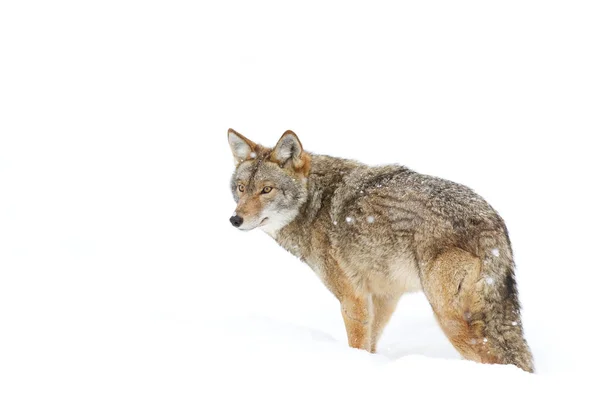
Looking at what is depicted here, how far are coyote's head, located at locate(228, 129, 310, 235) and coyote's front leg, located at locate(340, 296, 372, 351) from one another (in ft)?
3.51

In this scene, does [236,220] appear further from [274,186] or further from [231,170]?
[231,170]

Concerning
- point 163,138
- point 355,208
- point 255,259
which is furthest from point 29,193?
point 355,208

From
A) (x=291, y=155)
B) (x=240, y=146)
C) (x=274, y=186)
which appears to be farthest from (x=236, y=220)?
(x=240, y=146)

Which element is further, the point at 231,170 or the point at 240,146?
the point at 231,170

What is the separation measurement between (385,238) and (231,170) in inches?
401

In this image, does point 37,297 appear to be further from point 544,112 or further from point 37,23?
point 37,23

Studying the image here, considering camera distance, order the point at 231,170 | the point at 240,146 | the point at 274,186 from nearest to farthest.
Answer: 1. the point at 274,186
2. the point at 240,146
3. the point at 231,170

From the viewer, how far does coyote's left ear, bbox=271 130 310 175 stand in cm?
646

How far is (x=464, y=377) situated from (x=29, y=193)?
9.70 meters

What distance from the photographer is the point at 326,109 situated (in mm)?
19594

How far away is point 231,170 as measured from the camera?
15.5 m

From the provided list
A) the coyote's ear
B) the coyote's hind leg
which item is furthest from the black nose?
the coyote's hind leg

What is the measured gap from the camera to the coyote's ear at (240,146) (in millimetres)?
6797

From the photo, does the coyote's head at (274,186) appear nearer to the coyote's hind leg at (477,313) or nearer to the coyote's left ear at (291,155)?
the coyote's left ear at (291,155)
